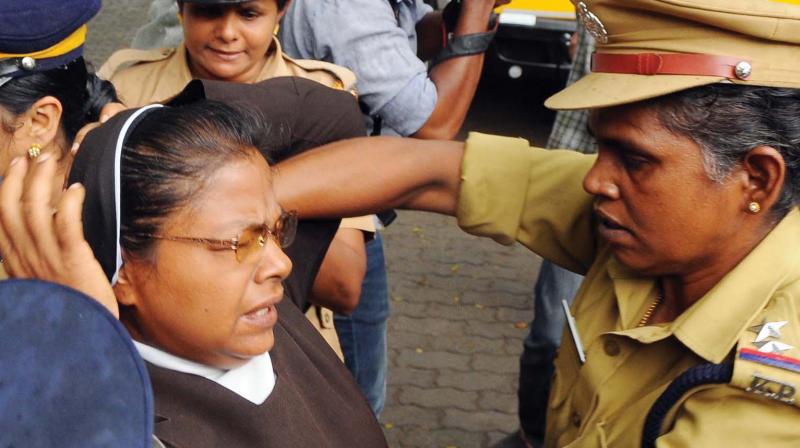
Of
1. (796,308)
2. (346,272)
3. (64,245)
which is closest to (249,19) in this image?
(346,272)

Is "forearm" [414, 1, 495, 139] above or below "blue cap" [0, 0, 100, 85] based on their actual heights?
below

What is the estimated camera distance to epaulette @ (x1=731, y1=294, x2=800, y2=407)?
1.58 m

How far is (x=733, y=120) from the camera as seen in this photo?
169cm

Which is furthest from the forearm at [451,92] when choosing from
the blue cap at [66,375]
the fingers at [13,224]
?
the blue cap at [66,375]

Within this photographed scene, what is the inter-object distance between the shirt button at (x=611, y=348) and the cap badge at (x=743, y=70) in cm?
59

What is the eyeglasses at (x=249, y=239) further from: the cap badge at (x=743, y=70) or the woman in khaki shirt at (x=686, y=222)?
the cap badge at (x=743, y=70)

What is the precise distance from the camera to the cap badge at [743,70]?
5.36 ft

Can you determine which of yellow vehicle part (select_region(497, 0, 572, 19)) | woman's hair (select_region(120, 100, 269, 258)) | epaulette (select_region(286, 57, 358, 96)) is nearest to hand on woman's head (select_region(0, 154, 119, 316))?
woman's hair (select_region(120, 100, 269, 258))

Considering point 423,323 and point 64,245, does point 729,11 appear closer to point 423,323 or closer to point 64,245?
point 64,245

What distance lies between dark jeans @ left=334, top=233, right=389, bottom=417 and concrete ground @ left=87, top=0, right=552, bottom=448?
1063 mm

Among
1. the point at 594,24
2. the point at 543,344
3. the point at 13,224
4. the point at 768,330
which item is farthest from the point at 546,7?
the point at 13,224

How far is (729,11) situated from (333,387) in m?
1.01

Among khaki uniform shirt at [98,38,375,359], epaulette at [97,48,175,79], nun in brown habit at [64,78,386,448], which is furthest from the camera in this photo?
epaulette at [97,48,175,79]

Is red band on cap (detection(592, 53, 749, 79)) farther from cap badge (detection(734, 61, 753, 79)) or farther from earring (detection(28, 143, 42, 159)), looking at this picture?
earring (detection(28, 143, 42, 159))
